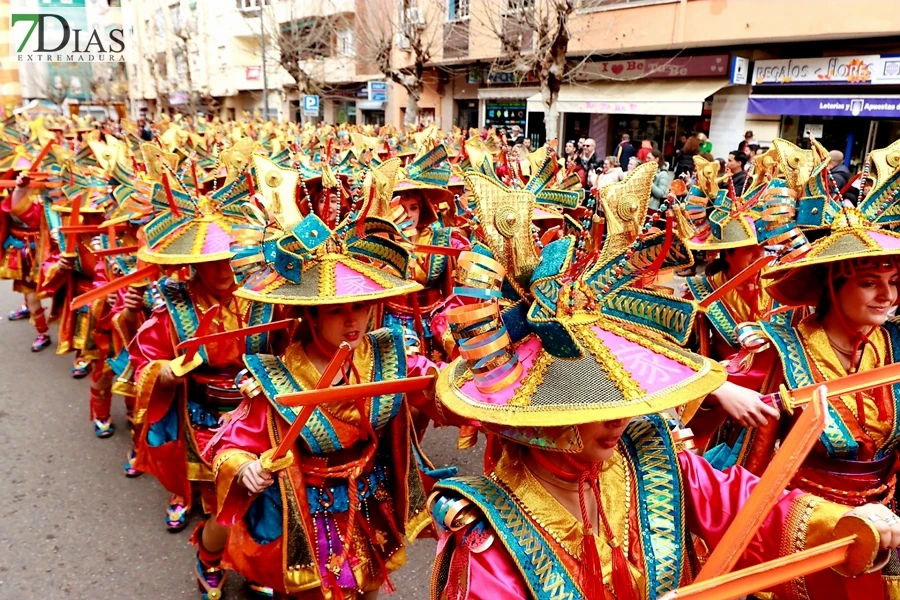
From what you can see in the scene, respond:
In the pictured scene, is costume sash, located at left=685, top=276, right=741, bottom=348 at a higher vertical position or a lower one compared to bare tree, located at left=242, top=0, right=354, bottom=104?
lower

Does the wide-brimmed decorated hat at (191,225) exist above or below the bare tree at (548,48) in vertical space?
below

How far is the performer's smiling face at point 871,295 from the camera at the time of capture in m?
2.29

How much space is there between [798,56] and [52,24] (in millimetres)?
13981

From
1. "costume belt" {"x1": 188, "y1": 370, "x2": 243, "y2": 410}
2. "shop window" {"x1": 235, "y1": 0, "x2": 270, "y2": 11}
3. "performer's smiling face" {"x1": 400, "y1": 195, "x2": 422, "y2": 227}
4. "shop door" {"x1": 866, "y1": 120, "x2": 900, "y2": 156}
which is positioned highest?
"shop window" {"x1": 235, "y1": 0, "x2": 270, "y2": 11}

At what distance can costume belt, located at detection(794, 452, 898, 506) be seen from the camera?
2432mm

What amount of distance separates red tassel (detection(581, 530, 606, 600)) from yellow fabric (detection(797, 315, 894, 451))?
129 centimetres

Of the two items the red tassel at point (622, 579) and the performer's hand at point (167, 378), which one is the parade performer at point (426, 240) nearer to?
the performer's hand at point (167, 378)

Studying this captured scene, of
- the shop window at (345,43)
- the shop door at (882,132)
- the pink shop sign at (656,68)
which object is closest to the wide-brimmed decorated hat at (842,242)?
the shop door at (882,132)

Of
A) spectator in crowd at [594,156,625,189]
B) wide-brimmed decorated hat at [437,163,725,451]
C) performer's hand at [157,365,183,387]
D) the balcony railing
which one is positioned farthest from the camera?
the balcony railing

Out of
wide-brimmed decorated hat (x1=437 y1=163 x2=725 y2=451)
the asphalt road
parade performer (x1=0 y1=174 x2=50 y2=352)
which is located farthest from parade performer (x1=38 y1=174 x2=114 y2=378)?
wide-brimmed decorated hat (x1=437 y1=163 x2=725 y2=451)

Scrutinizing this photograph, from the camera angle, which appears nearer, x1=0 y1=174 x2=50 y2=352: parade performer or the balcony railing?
x1=0 y1=174 x2=50 y2=352: parade performer

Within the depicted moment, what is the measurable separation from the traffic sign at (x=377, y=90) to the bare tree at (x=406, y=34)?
1028mm

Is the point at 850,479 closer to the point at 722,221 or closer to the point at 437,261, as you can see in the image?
the point at 722,221

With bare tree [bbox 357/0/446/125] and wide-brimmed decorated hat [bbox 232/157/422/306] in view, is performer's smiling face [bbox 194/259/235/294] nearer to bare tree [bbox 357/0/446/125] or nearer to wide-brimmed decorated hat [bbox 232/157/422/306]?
wide-brimmed decorated hat [bbox 232/157/422/306]
